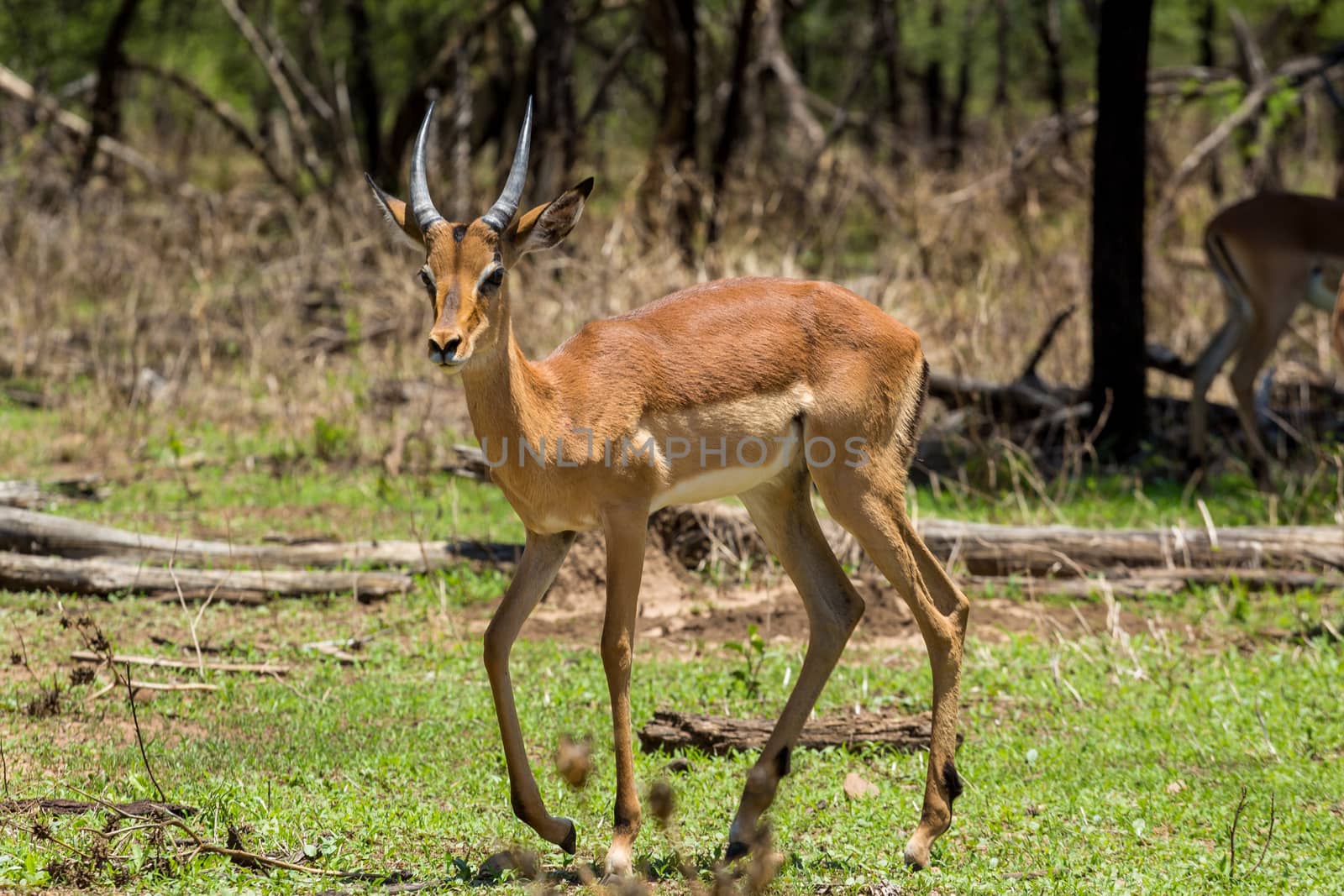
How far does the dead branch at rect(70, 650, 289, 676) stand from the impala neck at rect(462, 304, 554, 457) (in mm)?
2045

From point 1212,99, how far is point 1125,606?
8290mm

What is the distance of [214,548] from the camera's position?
22.4 ft

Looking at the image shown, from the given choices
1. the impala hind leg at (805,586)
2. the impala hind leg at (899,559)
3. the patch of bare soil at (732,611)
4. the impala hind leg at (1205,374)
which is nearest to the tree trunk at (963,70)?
the impala hind leg at (1205,374)

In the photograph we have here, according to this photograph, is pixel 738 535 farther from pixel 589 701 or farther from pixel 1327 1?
pixel 1327 1

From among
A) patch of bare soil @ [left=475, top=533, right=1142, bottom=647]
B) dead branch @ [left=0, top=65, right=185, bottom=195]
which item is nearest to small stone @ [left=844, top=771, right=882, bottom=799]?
patch of bare soil @ [left=475, top=533, right=1142, bottom=647]

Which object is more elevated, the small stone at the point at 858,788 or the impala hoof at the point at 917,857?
the impala hoof at the point at 917,857

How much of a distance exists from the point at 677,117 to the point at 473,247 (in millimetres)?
9200

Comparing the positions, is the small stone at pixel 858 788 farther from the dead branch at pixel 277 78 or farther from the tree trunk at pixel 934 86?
the tree trunk at pixel 934 86

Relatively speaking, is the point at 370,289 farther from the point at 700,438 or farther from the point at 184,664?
the point at 700,438

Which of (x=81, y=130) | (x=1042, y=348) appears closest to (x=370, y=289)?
(x=1042, y=348)

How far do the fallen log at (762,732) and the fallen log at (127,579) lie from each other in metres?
2.06

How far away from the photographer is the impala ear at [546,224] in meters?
4.11

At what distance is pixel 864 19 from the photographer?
2234 centimetres

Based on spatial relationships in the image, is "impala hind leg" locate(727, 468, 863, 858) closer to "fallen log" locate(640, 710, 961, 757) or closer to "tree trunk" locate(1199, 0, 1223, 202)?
"fallen log" locate(640, 710, 961, 757)
